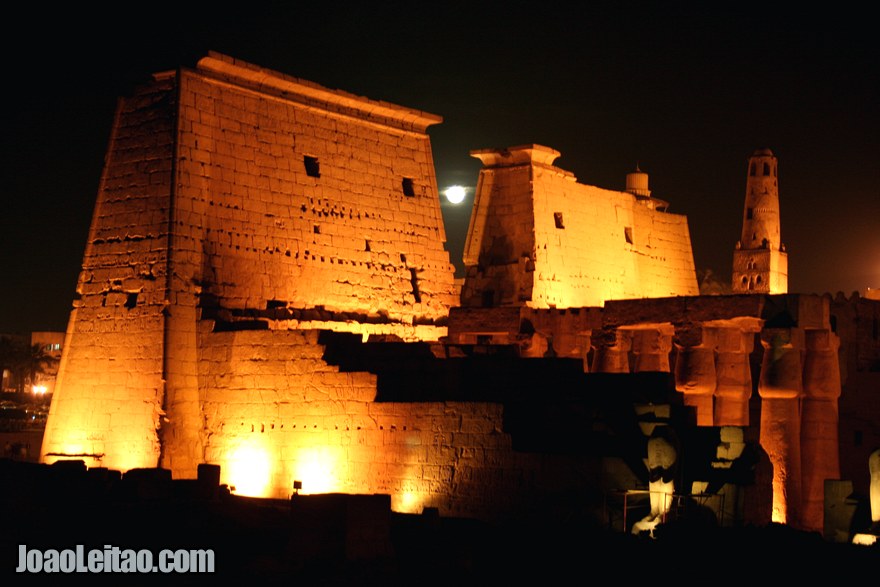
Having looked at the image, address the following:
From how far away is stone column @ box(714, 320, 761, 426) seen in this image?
25.9 m

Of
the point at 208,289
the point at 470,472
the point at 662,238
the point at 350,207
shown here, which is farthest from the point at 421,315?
the point at 662,238

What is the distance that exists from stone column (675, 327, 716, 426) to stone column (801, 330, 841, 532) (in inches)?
67.1

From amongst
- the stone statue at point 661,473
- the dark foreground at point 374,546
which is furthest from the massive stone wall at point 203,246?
the stone statue at point 661,473

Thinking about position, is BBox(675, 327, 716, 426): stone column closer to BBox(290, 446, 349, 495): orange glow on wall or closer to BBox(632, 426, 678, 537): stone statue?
→ BBox(632, 426, 678, 537): stone statue

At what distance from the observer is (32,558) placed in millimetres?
17094

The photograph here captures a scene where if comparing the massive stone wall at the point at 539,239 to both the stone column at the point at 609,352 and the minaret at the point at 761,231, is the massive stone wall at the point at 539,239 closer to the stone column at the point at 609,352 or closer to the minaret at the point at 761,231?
the stone column at the point at 609,352

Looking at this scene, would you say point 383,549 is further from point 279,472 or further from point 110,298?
point 110,298

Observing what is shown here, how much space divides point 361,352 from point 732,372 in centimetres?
711

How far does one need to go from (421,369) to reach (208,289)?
417 cm

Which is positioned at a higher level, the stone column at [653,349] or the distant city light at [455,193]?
the distant city light at [455,193]

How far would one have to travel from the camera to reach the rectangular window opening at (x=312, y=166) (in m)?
26.9

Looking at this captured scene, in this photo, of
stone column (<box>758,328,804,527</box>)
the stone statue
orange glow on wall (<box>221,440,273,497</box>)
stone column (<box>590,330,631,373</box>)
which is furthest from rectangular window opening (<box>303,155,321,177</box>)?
the stone statue

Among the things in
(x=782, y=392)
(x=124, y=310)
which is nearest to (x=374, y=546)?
(x=124, y=310)

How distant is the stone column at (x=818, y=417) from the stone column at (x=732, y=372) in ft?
3.68
